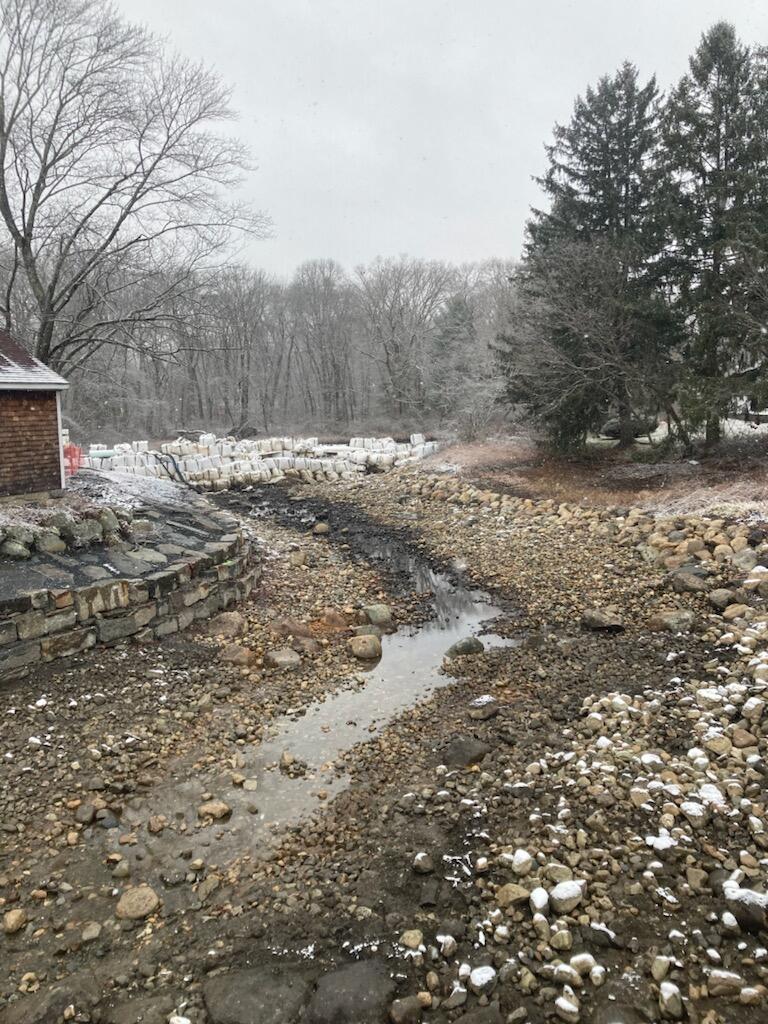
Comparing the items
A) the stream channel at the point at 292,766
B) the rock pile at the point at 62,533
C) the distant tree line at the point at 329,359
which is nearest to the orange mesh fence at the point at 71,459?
the rock pile at the point at 62,533

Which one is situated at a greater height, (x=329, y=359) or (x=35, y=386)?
(x=329, y=359)

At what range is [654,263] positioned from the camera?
1420 cm

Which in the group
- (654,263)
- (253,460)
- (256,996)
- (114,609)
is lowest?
(256,996)

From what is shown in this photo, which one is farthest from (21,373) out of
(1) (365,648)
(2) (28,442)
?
(1) (365,648)

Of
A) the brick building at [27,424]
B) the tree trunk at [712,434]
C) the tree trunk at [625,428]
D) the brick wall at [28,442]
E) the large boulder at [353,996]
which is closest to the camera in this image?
the large boulder at [353,996]

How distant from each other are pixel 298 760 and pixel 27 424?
21.4 ft

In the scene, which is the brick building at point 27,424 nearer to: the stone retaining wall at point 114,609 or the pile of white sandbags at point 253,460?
the stone retaining wall at point 114,609

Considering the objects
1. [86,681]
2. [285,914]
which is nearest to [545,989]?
[285,914]

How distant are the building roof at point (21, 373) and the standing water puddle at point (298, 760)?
5.50m

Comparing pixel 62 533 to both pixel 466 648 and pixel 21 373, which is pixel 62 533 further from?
pixel 466 648

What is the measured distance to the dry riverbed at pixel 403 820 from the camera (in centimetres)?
306

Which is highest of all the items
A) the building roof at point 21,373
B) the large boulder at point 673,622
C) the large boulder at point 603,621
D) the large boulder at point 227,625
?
the building roof at point 21,373

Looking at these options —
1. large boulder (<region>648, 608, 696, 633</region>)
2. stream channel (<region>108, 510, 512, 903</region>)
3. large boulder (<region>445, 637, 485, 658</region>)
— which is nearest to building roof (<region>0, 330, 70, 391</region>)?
stream channel (<region>108, 510, 512, 903</region>)

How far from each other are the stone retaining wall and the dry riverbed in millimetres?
279
